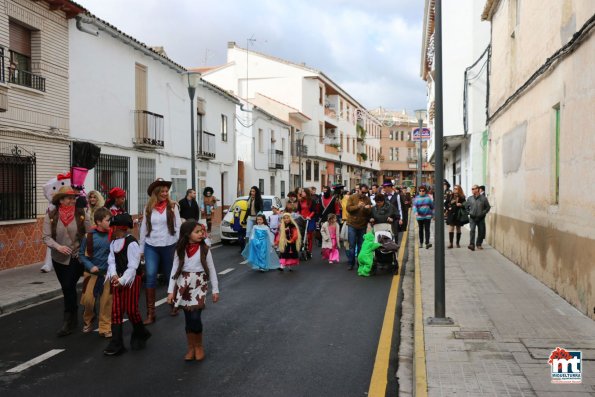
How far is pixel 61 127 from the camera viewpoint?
48.4 ft

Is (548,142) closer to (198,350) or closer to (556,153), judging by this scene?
(556,153)

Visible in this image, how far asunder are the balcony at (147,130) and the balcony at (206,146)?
3898mm

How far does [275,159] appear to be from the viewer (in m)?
37.0

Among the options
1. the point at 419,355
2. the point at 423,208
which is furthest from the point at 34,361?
the point at 423,208

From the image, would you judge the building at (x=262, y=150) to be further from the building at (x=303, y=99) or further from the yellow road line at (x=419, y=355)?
the yellow road line at (x=419, y=355)

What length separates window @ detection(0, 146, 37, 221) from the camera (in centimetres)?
1258

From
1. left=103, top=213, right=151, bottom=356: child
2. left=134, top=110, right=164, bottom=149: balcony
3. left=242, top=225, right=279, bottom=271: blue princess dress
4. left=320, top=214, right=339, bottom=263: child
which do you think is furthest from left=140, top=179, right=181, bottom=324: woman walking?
left=134, top=110, right=164, bottom=149: balcony

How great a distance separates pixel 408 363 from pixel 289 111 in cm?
3544

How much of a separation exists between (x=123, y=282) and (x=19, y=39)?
9622 mm

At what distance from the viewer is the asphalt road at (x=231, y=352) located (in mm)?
5129

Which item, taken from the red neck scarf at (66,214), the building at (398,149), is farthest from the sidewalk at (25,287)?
the building at (398,149)

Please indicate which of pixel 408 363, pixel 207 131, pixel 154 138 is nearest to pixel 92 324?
pixel 408 363

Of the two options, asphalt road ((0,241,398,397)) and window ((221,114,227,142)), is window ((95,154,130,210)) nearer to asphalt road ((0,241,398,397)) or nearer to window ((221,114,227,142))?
asphalt road ((0,241,398,397))

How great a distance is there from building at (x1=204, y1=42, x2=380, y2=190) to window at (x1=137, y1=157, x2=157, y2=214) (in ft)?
62.0
